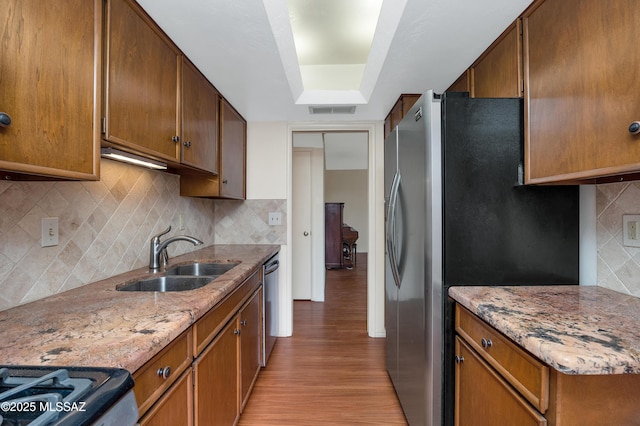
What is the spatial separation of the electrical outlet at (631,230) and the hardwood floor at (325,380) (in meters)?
1.44

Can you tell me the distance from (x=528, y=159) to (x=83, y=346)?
1.64 m

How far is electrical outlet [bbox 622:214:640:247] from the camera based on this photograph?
3.67 ft

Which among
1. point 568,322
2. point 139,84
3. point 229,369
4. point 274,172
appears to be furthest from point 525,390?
point 274,172

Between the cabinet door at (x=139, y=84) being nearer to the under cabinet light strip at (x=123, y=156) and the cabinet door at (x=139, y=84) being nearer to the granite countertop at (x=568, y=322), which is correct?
the under cabinet light strip at (x=123, y=156)

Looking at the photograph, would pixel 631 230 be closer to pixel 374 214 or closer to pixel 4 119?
pixel 374 214

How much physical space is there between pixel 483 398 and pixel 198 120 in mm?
1969

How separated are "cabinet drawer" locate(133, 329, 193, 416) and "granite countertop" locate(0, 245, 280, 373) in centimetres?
6

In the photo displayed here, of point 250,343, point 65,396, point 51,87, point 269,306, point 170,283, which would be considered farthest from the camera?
point 269,306

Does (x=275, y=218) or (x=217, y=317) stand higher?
(x=275, y=218)

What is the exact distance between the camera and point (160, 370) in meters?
0.83

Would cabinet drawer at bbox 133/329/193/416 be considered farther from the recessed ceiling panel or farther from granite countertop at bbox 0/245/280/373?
the recessed ceiling panel

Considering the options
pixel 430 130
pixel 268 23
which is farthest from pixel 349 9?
pixel 430 130

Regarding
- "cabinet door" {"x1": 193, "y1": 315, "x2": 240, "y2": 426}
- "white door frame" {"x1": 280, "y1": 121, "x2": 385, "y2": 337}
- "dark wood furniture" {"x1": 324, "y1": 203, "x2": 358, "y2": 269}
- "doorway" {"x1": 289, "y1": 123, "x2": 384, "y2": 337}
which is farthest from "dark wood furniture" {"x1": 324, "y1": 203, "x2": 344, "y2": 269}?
"cabinet door" {"x1": 193, "y1": 315, "x2": 240, "y2": 426}

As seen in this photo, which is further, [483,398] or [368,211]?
[368,211]
